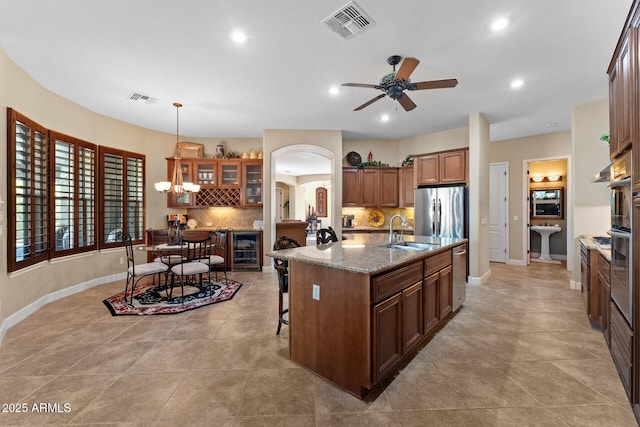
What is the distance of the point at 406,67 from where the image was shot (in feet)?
8.89

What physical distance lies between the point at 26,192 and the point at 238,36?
3189 mm

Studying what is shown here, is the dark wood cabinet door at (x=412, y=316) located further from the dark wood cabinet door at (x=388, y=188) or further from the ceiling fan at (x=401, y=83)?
the dark wood cabinet door at (x=388, y=188)

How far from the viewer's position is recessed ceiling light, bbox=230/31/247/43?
2.70m

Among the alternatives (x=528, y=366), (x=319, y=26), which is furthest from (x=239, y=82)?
(x=528, y=366)

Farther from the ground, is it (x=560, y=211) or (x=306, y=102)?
(x=306, y=102)

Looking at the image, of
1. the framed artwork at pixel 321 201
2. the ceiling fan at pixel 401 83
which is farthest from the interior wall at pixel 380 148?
the framed artwork at pixel 321 201

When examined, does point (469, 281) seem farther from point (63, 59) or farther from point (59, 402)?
point (63, 59)

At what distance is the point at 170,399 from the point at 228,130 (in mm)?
5018

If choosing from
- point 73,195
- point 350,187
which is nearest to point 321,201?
point 350,187

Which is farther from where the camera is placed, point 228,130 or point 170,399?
point 228,130

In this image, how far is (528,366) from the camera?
2.37m

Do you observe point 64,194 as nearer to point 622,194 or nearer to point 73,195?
point 73,195

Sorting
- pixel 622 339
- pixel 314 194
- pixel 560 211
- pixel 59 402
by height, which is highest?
pixel 314 194

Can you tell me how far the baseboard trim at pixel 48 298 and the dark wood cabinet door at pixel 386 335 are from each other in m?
3.64
